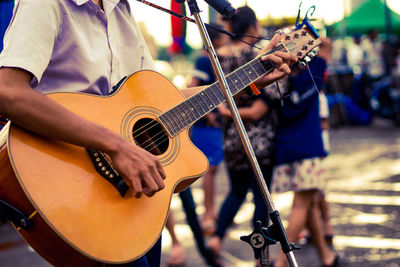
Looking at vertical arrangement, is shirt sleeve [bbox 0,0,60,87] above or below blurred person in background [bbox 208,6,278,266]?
above

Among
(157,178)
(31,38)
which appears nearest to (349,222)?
(157,178)

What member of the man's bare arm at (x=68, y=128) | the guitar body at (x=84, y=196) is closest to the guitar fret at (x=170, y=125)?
the guitar body at (x=84, y=196)

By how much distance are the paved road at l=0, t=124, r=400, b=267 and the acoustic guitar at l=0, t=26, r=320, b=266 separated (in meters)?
2.13

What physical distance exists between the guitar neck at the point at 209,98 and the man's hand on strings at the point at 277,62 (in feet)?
0.09

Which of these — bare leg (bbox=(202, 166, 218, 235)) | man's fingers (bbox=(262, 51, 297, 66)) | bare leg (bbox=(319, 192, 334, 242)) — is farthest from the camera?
bare leg (bbox=(202, 166, 218, 235))

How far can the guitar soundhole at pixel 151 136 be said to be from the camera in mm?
1907

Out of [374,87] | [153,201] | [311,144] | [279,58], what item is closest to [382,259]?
[311,144]

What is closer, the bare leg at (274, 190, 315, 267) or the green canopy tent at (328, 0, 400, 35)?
the bare leg at (274, 190, 315, 267)

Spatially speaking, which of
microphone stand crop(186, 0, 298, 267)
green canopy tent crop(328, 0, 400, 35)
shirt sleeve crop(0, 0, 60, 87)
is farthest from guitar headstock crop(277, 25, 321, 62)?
green canopy tent crop(328, 0, 400, 35)

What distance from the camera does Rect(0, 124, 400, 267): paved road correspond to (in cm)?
385

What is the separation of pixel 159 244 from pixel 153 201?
273 millimetres

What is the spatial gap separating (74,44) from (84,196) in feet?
1.81

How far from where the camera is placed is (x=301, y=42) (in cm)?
207

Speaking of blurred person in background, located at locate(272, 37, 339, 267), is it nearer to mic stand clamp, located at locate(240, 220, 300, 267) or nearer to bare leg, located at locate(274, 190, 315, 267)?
bare leg, located at locate(274, 190, 315, 267)
